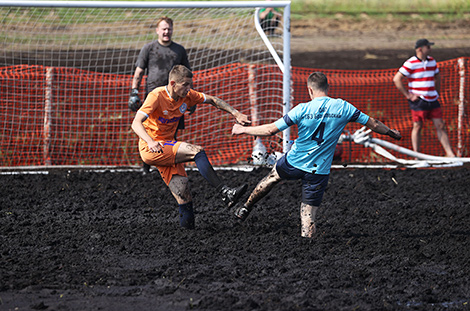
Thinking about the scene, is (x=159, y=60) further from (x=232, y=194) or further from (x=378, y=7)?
(x=378, y=7)

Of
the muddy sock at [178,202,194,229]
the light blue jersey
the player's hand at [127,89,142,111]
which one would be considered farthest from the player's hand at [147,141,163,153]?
the player's hand at [127,89,142,111]

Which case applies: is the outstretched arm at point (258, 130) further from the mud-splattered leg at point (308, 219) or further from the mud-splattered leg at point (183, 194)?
Answer: the mud-splattered leg at point (183, 194)

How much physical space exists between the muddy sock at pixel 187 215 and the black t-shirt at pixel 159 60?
A: 2896mm

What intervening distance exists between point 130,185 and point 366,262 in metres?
4.46

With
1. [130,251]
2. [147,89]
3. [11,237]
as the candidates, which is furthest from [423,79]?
[11,237]

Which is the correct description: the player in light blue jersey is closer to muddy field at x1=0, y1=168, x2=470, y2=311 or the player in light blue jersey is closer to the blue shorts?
the blue shorts

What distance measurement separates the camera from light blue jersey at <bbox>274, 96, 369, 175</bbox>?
6133 millimetres

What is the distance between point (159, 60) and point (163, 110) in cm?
270

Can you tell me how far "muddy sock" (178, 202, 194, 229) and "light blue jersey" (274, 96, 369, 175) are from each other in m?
1.37

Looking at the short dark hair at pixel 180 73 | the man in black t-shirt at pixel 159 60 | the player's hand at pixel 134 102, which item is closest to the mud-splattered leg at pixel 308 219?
the short dark hair at pixel 180 73

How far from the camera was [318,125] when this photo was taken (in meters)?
6.17

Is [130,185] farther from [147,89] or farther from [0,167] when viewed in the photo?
[0,167]

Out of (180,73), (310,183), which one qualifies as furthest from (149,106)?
(310,183)

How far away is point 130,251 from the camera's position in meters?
6.19
